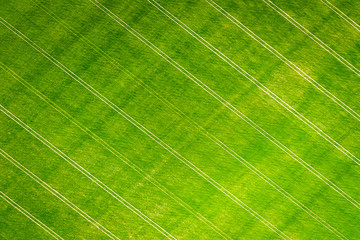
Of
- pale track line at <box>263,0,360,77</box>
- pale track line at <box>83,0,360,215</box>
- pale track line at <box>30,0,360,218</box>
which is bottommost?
pale track line at <box>30,0,360,218</box>

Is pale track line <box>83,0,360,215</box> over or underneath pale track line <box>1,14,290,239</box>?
over

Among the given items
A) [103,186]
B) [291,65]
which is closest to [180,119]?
[103,186]

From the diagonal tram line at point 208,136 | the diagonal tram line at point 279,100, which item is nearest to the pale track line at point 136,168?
the diagonal tram line at point 208,136

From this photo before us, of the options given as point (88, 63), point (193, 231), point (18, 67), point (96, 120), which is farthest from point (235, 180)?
point (18, 67)

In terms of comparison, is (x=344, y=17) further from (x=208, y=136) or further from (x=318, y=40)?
(x=208, y=136)

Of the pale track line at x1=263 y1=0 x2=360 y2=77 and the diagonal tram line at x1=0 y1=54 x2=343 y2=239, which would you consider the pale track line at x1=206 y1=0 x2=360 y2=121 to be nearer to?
the pale track line at x1=263 y1=0 x2=360 y2=77

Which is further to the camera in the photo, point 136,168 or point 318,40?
point 318,40

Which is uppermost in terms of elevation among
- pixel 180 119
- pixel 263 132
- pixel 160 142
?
pixel 263 132

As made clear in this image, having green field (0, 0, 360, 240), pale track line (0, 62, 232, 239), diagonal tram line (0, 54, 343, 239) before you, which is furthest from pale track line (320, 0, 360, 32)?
pale track line (0, 62, 232, 239)

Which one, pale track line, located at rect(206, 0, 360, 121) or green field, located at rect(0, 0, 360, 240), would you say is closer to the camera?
green field, located at rect(0, 0, 360, 240)
